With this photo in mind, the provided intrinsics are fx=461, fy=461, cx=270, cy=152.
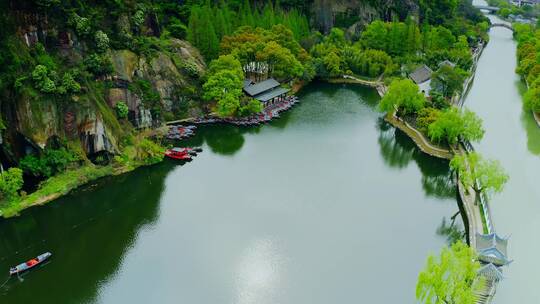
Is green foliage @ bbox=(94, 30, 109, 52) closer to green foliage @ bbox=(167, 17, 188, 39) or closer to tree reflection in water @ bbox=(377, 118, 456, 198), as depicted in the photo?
green foliage @ bbox=(167, 17, 188, 39)

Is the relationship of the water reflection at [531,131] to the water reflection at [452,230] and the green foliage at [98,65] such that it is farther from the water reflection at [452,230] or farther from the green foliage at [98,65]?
the green foliage at [98,65]

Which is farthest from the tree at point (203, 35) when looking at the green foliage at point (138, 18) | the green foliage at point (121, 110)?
the green foliage at point (121, 110)

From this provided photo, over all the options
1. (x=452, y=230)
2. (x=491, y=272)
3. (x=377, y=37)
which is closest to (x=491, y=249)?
(x=491, y=272)

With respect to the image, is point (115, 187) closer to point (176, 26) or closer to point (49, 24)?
point (49, 24)

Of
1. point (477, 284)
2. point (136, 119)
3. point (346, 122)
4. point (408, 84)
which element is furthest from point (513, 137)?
point (136, 119)

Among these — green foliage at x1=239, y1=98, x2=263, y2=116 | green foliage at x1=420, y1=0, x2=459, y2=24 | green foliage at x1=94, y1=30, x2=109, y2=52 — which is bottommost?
green foliage at x1=239, y1=98, x2=263, y2=116

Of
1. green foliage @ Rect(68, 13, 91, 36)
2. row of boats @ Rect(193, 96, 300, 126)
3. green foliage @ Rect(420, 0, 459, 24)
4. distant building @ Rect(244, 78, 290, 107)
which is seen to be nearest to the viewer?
green foliage @ Rect(68, 13, 91, 36)

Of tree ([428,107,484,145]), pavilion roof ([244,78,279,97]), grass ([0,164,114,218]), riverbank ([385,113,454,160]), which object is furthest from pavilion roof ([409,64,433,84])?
grass ([0,164,114,218])
